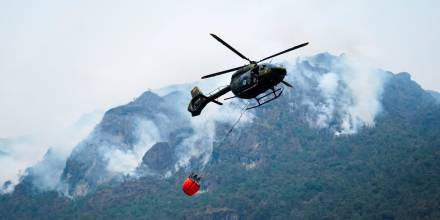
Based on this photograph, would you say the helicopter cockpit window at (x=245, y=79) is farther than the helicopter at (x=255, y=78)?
Yes

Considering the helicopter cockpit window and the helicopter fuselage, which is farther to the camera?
the helicopter cockpit window

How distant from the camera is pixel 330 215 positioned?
19525cm

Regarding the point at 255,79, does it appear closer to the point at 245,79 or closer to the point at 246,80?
the point at 246,80

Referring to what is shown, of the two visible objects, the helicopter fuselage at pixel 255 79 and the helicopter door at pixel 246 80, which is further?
the helicopter door at pixel 246 80

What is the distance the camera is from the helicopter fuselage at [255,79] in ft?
131

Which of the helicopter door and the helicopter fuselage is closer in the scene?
the helicopter fuselage

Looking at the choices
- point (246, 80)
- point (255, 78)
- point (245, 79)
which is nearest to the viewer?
point (255, 78)

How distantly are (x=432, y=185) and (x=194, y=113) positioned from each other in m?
160

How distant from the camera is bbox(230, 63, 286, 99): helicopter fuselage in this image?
40.0m

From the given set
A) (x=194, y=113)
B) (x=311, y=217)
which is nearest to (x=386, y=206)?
(x=311, y=217)

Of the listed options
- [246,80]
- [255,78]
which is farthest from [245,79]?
A: [255,78]

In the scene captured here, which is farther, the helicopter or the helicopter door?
the helicopter door

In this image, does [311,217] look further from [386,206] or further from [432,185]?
[432,185]

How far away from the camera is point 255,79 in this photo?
40.6 m
